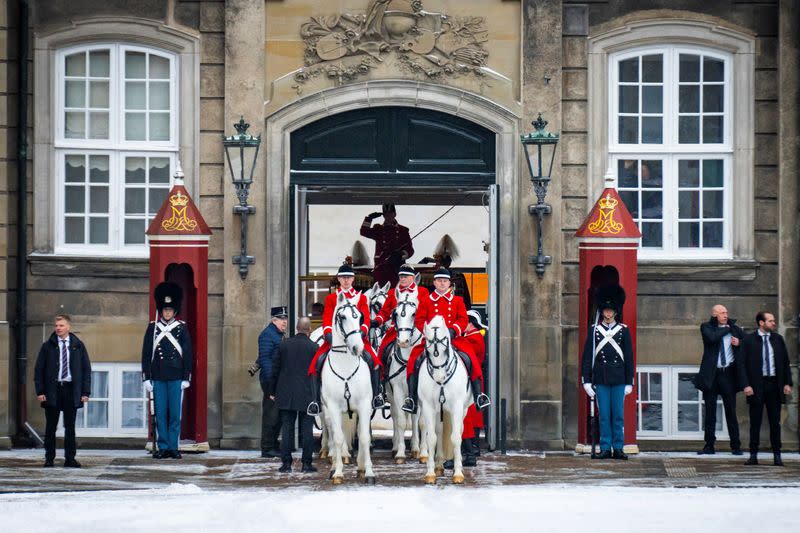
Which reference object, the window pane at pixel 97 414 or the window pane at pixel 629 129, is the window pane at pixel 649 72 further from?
the window pane at pixel 97 414

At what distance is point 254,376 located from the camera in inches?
884

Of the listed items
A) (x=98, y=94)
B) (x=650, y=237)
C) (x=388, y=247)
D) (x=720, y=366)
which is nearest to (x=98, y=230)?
(x=98, y=94)

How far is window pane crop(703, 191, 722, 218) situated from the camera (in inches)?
909

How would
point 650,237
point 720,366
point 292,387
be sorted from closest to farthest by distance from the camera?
point 292,387
point 720,366
point 650,237

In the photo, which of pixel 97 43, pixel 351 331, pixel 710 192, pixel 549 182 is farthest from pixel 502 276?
pixel 97 43

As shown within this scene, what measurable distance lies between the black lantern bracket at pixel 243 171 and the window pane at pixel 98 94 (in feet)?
5.30

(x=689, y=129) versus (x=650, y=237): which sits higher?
(x=689, y=129)

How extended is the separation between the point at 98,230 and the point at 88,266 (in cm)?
50

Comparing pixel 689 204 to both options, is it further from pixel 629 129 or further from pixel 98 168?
pixel 98 168

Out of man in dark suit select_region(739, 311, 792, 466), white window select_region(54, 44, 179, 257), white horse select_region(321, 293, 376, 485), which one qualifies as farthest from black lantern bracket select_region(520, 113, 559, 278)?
white window select_region(54, 44, 179, 257)

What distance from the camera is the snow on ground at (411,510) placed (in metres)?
16.1

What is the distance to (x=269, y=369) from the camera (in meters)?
21.0

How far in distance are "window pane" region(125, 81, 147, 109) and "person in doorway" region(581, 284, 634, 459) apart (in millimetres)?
6154

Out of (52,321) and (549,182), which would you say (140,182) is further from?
(549,182)
